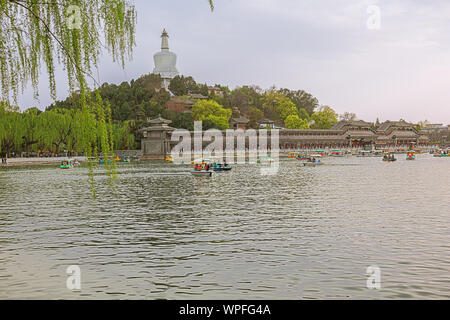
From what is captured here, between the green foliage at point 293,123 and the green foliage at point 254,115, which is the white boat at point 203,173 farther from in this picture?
the green foliage at point 293,123

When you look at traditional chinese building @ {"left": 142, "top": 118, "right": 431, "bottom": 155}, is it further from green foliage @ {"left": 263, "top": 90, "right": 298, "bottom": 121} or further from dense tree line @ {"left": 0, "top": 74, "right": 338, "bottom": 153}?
green foliage @ {"left": 263, "top": 90, "right": 298, "bottom": 121}

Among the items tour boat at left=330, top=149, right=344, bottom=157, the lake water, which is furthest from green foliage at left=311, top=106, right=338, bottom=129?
the lake water

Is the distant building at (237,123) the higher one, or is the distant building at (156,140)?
the distant building at (237,123)

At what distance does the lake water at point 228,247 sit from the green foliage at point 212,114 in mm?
55794

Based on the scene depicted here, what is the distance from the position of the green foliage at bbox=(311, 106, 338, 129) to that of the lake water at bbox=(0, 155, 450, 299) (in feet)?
271

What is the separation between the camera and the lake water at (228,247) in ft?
25.5

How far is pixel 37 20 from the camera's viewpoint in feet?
20.9

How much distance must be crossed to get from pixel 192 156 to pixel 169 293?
212 ft

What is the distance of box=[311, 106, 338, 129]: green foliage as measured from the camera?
102 m

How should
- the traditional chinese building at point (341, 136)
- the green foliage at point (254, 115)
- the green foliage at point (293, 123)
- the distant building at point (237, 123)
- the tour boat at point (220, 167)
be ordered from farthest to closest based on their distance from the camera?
1. the green foliage at point (293, 123)
2. the green foliage at point (254, 115)
3. the distant building at point (237, 123)
4. the traditional chinese building at point (341, 136)
5. the tour boat at point (220, 167)

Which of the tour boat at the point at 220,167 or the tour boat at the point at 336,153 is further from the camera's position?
the tour boat at the point at 336,153

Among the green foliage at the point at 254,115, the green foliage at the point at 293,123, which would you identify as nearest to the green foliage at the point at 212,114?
the green foliage at the point at 254,115

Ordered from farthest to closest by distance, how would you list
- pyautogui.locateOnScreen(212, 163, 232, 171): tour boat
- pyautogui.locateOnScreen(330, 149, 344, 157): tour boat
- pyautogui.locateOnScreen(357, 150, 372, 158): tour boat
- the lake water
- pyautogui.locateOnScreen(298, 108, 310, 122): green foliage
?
1. pyautogui.locateOnScreen(298, 108, 310, 122): green foliage
2. pyautogui.locateOnScreen(330, 149, 344, 157): tour boat
3. pyautogui.locateOnScreen(357, 150, 372, 158): tour boat
4. pyautogui.locateOnScreen(212, 163, 232, 171): tour boat
5. the lake water

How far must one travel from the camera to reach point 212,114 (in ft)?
254
